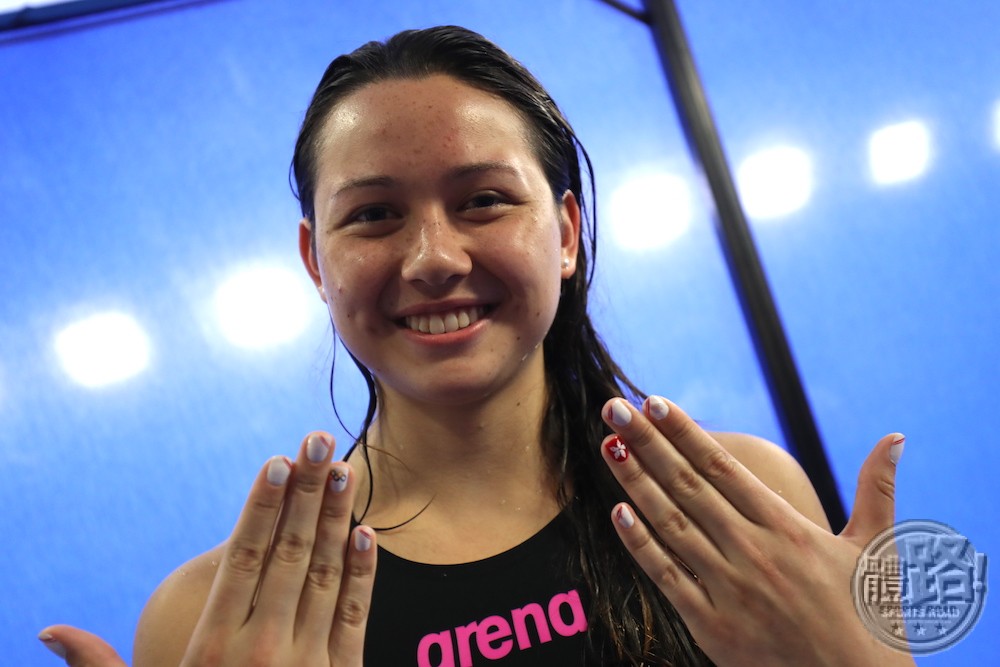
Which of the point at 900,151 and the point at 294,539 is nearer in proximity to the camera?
the point at 294,539

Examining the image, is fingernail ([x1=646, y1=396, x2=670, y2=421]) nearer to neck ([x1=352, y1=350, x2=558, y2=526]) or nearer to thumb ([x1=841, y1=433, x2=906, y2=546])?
thumb ([x1=841, y1=433, x2=906, y2=546])

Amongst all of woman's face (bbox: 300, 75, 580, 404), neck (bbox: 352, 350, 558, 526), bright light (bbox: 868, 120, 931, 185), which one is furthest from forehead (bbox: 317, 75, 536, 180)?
bright light (bbox: 868, 120, 931, 185)

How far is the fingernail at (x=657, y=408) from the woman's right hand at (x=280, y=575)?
229 mm

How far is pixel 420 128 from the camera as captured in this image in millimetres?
747

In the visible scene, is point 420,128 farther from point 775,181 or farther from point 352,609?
point 775,181

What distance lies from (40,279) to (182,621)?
1.67 feet

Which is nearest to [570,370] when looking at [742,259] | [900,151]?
[742,259]

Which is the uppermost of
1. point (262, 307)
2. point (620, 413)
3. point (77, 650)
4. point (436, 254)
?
point (262, 307)

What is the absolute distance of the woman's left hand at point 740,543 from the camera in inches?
22.1

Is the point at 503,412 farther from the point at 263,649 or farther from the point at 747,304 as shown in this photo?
the point at 747,304

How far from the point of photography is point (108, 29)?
1.07 meters

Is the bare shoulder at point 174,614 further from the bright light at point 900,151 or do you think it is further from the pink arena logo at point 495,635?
the bright light at point 900,151

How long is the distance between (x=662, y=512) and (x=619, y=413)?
0.29 feet

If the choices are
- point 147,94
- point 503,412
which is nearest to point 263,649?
point 503,412
